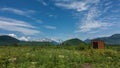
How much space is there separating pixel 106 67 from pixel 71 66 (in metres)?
3.09

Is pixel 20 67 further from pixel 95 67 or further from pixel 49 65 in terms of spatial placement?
pixel 95 67

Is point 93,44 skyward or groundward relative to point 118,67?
skyward

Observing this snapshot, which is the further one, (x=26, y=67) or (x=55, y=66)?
(x=55, y=66)

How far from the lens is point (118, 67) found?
65.2 ft

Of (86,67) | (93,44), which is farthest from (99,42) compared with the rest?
(86,67)

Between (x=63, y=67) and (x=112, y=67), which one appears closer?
(x=63, y=67)

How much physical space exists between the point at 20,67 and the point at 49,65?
295 centimetres

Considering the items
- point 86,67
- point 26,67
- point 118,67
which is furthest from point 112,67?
point 26,67

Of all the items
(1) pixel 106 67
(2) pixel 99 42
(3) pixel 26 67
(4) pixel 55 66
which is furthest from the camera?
(2) pixel 99 42

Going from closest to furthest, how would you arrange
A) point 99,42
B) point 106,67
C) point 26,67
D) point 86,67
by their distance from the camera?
point 26,67 → point 106,67 → point 86,67 → point 99,42

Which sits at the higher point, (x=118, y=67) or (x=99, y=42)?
(x=99, y=42)

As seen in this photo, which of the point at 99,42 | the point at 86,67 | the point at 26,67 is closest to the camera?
the point at 26,67

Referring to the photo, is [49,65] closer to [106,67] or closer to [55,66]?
[55,66]

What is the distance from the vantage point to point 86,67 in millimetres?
21891
